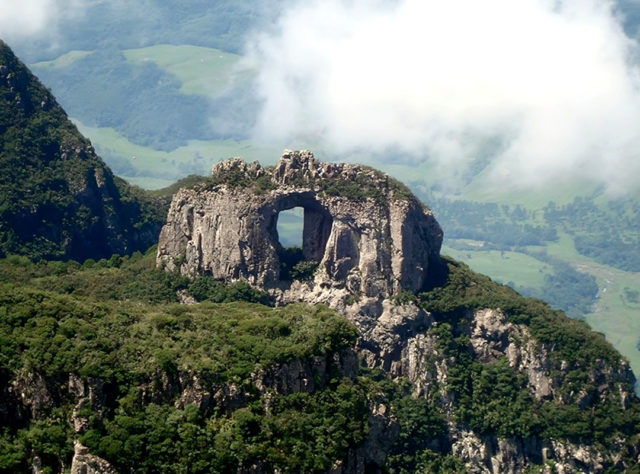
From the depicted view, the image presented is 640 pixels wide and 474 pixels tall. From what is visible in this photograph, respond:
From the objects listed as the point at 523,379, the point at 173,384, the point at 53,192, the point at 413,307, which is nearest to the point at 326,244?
the point at 413,307

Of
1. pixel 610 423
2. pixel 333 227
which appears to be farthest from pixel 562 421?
pixel 333 227

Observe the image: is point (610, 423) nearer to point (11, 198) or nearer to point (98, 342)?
Result: point (98, 342)

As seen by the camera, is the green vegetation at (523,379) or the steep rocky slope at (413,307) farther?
the steep rocky slope at (413,307)

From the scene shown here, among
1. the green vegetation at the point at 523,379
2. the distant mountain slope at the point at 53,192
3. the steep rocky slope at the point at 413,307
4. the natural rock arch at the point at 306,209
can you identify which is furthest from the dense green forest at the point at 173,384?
the distant mountain slope at the point at 53,192

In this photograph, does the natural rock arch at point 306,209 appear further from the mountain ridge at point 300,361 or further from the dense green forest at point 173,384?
the dense green forest at point 173,384

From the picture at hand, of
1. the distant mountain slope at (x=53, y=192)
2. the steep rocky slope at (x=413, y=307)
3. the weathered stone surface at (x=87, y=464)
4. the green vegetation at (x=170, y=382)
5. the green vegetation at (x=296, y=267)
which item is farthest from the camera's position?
the distant mountain slope at (x=53, y=192)

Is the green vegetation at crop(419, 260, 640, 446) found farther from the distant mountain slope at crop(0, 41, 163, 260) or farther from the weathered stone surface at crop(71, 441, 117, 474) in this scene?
the weathered stone surface at crop(71, 441, 117, 474)

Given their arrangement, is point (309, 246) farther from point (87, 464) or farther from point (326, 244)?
point (87, 464)
